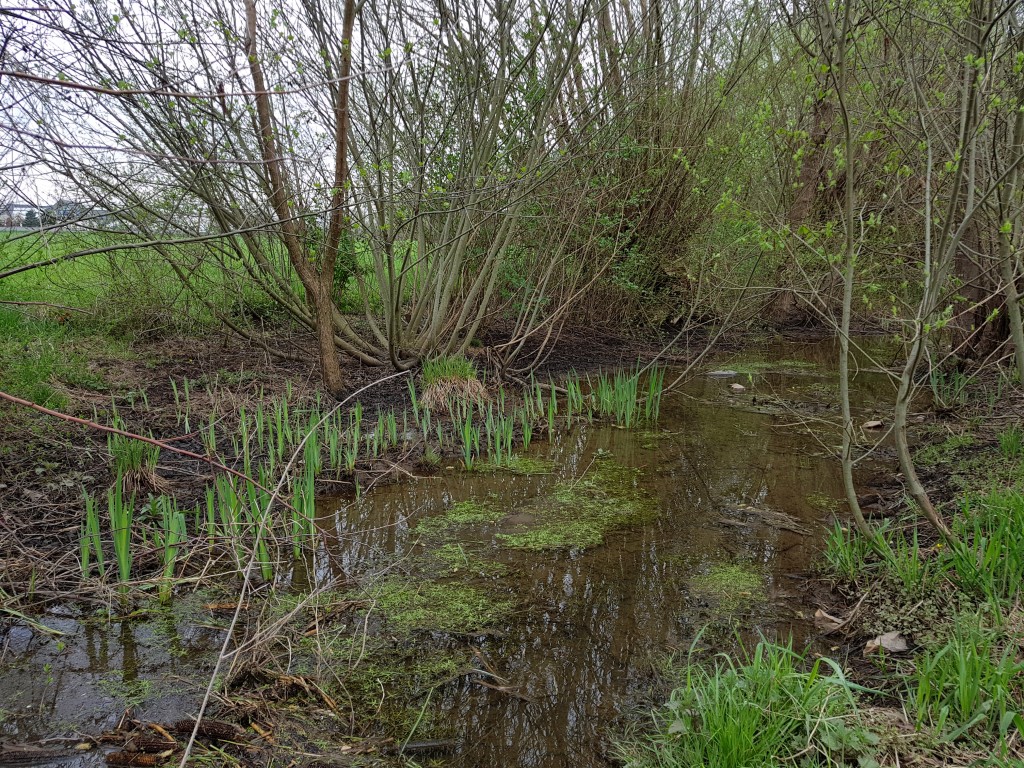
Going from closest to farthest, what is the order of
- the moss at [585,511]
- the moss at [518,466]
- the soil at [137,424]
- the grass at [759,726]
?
the grass at [759,726] → the soil at [137,424] → the moss at [585,511] → the moss at [518,466]

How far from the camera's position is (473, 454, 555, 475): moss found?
520 cm

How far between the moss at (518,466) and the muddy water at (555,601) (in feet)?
0.18

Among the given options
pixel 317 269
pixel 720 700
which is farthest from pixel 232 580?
pixel 317 269

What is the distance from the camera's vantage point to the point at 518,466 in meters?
5.31

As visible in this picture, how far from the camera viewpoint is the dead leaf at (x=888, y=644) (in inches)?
105

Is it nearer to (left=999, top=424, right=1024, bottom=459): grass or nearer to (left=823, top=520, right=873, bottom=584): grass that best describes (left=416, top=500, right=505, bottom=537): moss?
(left=823, top=520, right=873, bottom=584): grass

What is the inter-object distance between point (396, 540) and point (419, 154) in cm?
348

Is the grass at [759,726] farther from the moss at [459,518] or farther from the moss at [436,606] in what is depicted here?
the moss at [459,518]

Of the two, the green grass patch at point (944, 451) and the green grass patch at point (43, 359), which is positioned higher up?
the green grass patch at point (43, 359)

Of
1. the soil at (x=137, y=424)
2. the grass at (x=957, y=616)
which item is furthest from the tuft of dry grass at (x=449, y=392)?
the grass at (x=957, y=616)

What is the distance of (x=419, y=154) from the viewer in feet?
19.3

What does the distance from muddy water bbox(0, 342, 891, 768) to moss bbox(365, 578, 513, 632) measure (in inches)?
3.1

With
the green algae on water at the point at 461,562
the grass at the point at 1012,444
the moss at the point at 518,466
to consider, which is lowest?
the green algae on water at the point at 461,562

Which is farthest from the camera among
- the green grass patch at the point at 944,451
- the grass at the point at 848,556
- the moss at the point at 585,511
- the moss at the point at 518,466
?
the moss at the point at 518,466
